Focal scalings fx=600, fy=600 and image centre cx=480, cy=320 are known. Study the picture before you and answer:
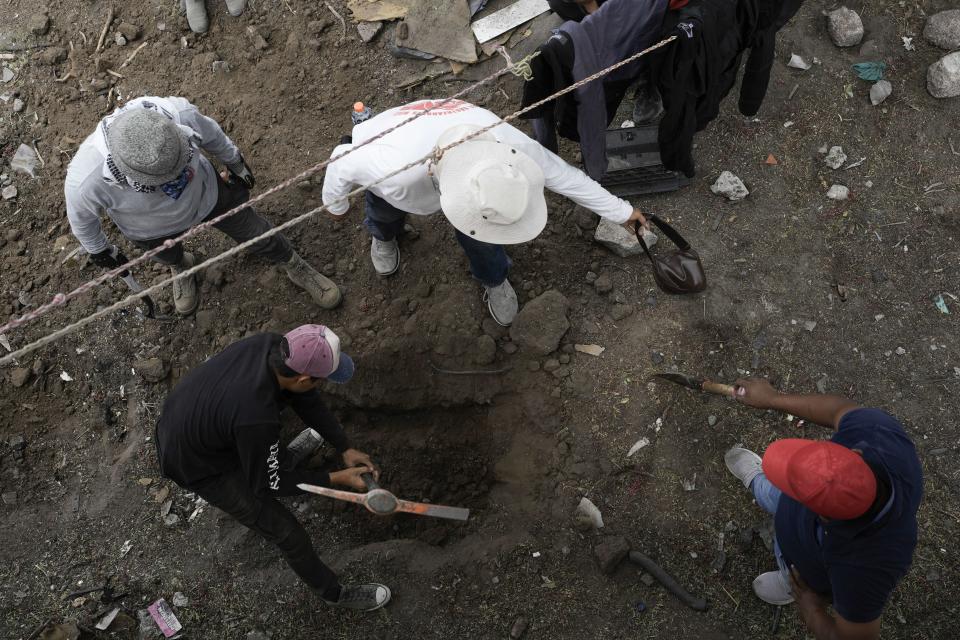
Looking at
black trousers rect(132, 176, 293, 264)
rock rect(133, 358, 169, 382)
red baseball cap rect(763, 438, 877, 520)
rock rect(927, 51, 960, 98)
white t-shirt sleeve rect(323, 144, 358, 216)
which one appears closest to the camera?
red baseball cap rect(763, 438, 877, 520)

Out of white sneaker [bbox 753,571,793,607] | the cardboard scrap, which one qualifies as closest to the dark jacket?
white sneaker [bbox 753,571,793,607]

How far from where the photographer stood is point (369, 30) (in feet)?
15.6

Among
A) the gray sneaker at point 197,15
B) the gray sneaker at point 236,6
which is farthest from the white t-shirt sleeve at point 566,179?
the gray sneaker at point 197,15

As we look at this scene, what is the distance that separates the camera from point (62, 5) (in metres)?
5.12

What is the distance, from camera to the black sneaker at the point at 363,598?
10.5 ft

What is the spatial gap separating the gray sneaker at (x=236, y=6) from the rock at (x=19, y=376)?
10.4 feet

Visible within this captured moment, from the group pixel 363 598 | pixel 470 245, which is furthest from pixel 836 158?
pixel 363 598

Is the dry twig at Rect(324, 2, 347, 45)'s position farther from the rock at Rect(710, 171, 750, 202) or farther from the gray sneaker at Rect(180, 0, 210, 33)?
the rock at Rect(710, 171, 750, 202)

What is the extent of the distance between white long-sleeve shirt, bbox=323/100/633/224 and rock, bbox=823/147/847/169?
2020 mm

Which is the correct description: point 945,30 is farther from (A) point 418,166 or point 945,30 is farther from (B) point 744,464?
(A) point 418,166

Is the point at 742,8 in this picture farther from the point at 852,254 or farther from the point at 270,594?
the point at 270,594

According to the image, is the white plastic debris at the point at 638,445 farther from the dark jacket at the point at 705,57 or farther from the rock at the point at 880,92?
the rock at the point at 880,92

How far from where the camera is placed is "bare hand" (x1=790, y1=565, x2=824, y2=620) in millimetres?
2539

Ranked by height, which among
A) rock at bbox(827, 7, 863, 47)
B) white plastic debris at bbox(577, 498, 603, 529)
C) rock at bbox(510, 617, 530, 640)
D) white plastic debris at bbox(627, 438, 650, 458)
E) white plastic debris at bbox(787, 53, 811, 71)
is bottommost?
rock at bbox(510, 617, 530, 640)
